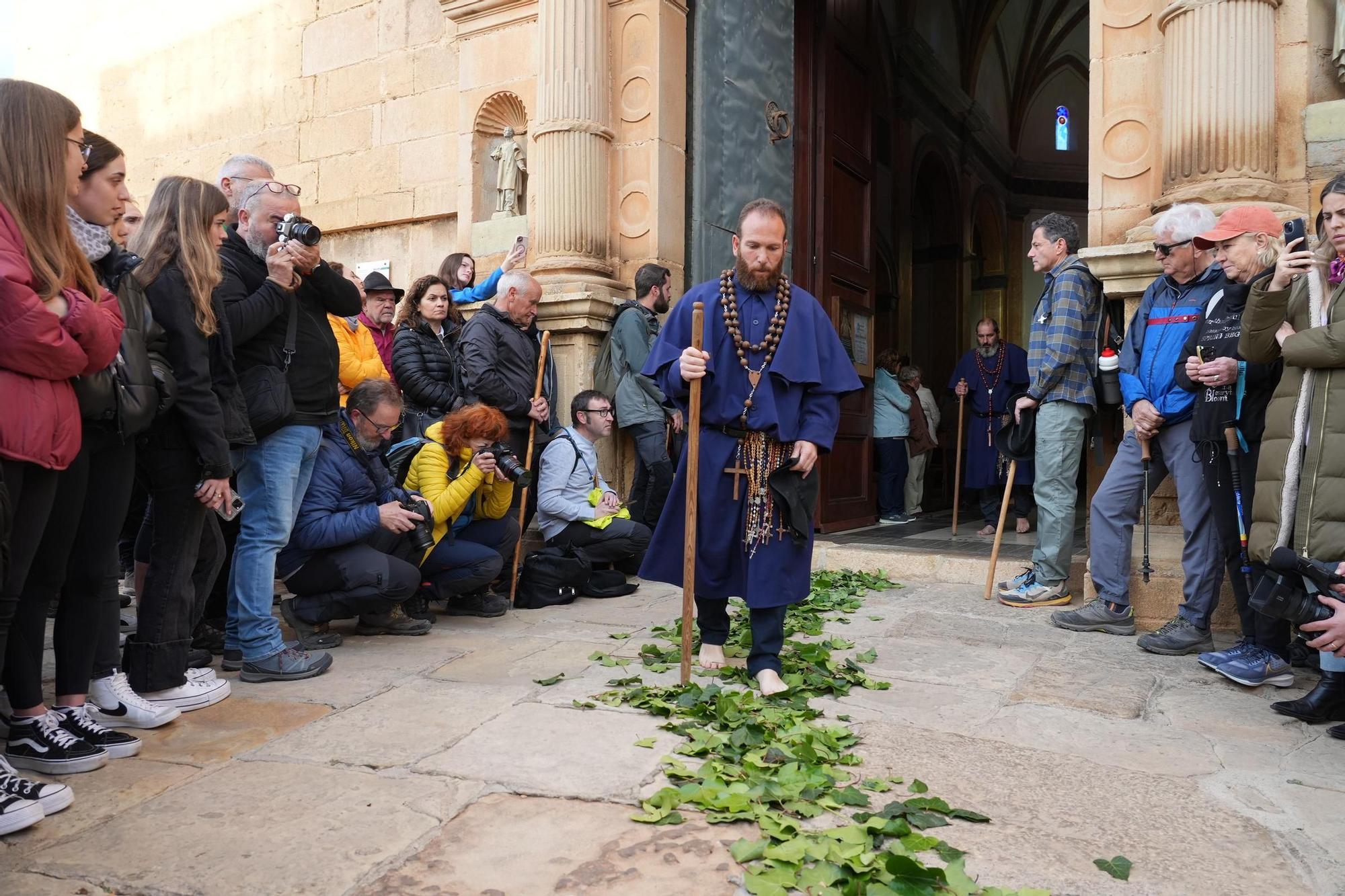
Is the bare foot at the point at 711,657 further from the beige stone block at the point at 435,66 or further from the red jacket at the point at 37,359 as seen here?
the beige stone block at the point at 435,66

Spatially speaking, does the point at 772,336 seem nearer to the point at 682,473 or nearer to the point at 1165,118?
the point at 682,473

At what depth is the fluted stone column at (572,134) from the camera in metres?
6.63

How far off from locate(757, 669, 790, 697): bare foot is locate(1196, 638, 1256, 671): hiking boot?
169 centimetres

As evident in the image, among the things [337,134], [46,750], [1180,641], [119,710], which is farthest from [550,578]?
[337,134]

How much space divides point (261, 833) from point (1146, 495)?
3967 mm

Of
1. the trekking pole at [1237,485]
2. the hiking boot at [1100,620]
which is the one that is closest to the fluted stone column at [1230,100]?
the trekking pole at [1237,485]

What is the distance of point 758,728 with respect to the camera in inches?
118

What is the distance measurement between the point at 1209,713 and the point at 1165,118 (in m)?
3.04

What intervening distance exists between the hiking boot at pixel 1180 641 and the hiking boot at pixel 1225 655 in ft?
0.87

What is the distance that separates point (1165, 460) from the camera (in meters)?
4.59

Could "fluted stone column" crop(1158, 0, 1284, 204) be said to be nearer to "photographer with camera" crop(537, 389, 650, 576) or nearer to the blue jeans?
"photographer with camera" crop(537, 389, 650, 576)

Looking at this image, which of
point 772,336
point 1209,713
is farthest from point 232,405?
point 1209,713

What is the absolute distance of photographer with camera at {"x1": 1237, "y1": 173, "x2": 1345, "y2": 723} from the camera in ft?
10.5

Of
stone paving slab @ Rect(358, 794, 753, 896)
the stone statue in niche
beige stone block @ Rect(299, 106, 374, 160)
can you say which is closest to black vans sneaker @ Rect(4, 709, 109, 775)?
stone paving slab @ Rect(358, 794, 753, 896)
